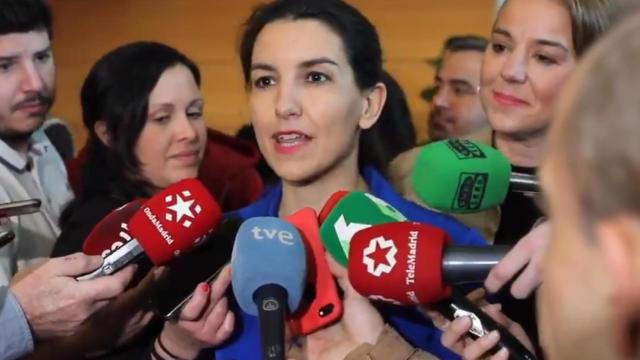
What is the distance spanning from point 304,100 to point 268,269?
205 millimetres

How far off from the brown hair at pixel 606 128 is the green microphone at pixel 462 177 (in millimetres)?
514

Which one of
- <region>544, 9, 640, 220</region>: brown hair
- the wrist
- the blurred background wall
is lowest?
the blurred background wall

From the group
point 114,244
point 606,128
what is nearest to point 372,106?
point 114,244

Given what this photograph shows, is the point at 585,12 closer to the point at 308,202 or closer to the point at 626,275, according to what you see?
the point at 308,202

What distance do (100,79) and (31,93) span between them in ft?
0.40

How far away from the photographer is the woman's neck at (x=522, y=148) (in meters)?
1.14

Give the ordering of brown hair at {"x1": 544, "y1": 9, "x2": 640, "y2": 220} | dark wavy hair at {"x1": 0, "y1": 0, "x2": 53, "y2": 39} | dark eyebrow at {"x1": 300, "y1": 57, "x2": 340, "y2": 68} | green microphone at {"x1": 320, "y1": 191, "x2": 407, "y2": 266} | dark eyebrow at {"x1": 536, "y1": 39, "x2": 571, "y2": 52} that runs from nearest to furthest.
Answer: brown hair at {"x1": 544, "y1": 9, "x2": 640, "y2": 220} → green microphone at {"x1": 320, "y1": 191, "x2": 407, "y2": 266} → dark eyebrow at {"x1": 300, "y1": 57, "x2": 340, "y2": 68} → dark eyebrow at {"x1": 536, "y1": 39, "x2": 571, "y2": 52} → dark wavy hair at {"x1": 0, "y1": 0, "x2": 53, "y2": 39}

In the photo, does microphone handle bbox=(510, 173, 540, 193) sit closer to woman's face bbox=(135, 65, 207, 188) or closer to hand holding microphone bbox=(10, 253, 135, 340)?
hand holding microphone bbox=(10, 253, 135, 340)

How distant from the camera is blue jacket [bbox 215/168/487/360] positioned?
962mm

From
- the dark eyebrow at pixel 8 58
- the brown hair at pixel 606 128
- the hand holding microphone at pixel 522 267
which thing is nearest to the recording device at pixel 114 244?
the hand holding microphone at pixel 522 267

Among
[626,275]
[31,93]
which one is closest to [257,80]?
[31,93]

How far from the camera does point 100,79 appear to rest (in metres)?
1.48

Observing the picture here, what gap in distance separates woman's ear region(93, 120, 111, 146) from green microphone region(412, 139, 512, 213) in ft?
1.93

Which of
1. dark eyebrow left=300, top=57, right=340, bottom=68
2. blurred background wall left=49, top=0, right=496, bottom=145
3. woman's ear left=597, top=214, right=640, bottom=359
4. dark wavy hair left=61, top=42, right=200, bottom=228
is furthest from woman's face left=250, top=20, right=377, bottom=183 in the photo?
blurred background wall left=49, top=0, right=496, bottom=145
